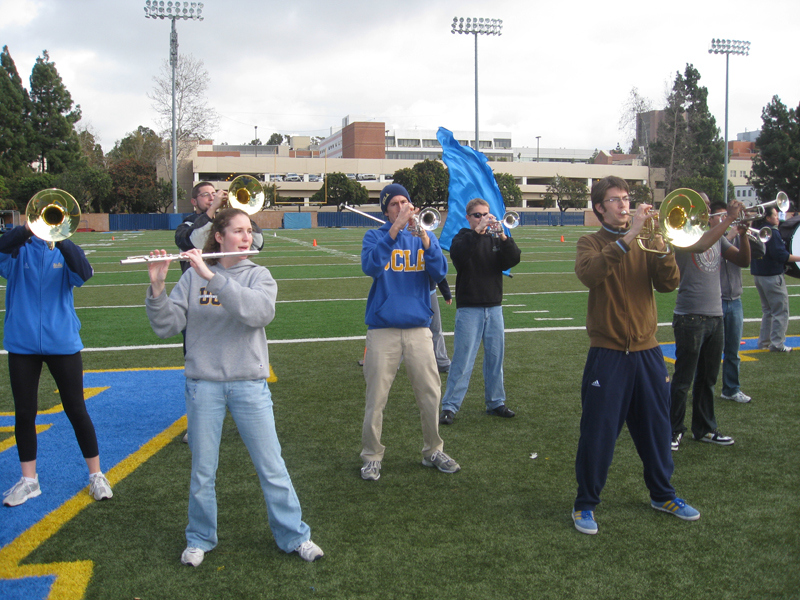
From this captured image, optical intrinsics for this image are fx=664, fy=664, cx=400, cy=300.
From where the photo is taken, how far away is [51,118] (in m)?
62.4

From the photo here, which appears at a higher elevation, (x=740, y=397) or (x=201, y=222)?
(x=201, y=222)

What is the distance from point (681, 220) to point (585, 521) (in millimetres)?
1803

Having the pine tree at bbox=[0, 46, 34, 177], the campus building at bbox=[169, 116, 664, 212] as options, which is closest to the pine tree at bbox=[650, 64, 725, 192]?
the campus building at bbox=[169, 116, 664, 212]

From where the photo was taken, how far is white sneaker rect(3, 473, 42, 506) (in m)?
4.12

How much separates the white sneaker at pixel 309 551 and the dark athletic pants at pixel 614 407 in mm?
1474

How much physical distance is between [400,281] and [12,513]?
279 centimetres

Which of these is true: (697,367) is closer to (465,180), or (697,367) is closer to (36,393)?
(36,393)

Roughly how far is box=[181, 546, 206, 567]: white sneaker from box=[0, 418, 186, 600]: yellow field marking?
451 mm

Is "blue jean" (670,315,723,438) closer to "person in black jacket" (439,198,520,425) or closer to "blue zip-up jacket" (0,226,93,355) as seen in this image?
"person in black jacket" (439,198,520,425)

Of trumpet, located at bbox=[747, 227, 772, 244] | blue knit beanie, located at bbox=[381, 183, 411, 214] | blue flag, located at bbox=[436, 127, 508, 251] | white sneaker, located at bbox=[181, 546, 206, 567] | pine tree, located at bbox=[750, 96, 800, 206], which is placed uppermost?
pine tree, located at bbox=[750, 96, 800, 206]

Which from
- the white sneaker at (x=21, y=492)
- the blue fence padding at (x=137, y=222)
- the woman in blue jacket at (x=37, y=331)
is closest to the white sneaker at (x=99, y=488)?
the woman in blue jacket at (x=37, y=331)

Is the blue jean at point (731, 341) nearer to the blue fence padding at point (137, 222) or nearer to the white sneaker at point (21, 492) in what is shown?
the white sneaker at point (21, 492)

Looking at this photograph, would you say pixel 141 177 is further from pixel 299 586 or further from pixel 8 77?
pixel 299 586

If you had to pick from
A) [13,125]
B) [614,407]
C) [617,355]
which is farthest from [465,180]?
[13,125]
